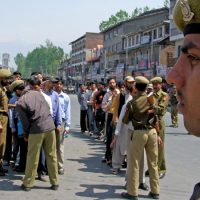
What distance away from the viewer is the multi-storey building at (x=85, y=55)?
8803cm

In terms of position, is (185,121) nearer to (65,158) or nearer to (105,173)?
(105,173)

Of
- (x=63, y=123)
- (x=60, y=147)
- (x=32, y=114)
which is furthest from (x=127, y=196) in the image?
(x=63, y=123)

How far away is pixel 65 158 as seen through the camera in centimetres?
903

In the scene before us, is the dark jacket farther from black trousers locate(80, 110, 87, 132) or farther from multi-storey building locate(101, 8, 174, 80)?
multi-storey building locate(101, 8, 174, 80)

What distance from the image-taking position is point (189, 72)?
1000mm

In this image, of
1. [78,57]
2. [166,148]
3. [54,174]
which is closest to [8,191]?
[54,174]

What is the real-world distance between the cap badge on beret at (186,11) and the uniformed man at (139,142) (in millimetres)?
4981

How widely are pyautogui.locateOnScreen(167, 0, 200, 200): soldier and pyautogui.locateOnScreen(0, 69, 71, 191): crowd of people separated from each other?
5.44m

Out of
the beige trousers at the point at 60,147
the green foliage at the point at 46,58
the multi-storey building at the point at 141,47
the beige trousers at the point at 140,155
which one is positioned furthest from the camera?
the green foliage at the point at 46,58

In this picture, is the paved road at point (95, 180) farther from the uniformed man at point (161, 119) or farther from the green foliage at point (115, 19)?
the green foliage at point (115, 19)

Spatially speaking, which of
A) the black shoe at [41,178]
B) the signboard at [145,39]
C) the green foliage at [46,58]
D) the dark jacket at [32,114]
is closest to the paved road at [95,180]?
the black shoe at [41,178]

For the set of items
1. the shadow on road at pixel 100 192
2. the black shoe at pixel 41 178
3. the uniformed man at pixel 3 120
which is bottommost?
the shadow on road at pixel 100 192

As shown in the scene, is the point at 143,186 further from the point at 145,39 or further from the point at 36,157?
the point at 145,39

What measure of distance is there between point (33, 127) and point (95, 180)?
146cm
